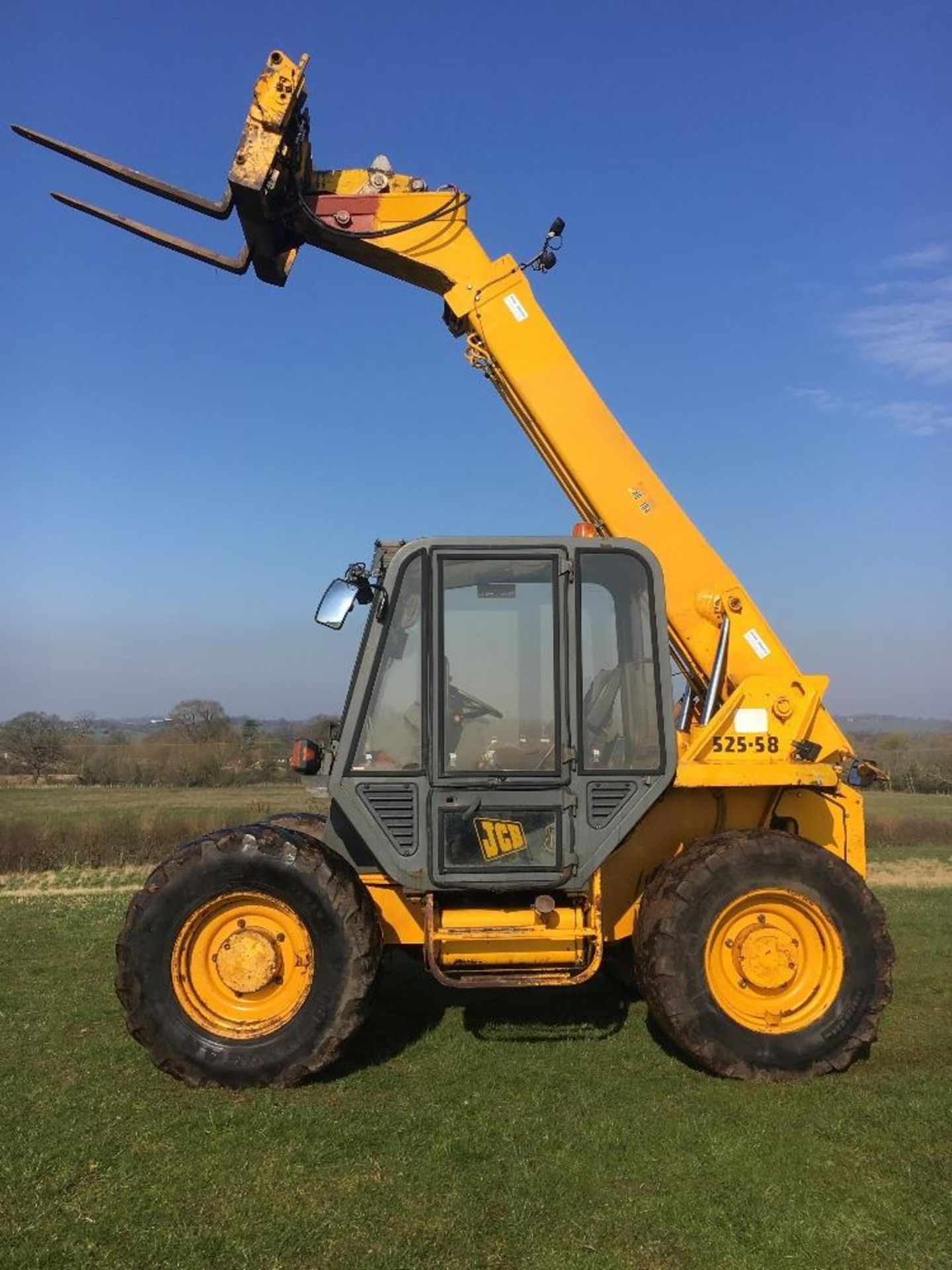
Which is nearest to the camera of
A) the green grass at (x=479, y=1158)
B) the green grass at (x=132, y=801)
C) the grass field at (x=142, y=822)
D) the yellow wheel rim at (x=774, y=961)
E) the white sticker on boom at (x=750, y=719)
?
the green grass at (x=479, y=1158)

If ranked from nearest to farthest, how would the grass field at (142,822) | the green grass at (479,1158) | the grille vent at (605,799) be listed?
the green grass at (479,1158)
the grille vent at (605,799)
the grass field at (142,822)

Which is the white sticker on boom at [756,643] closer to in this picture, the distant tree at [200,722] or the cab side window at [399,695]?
the cab side window at [399,695]

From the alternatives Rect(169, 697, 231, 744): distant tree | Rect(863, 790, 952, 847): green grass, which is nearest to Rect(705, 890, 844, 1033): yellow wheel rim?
Rect(863, 790, 952, 847): green grass

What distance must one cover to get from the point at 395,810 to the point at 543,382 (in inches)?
113

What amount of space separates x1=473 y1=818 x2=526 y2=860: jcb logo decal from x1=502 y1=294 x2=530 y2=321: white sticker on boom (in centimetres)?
320

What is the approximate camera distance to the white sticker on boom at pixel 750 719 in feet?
19.7

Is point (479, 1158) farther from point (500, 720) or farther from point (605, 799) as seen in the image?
point (500, 720)

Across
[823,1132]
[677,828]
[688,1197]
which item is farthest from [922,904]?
[688,1197]

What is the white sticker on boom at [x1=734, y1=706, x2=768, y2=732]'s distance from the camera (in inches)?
237

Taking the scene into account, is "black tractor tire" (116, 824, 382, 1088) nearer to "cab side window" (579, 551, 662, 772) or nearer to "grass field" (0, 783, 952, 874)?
"cab side window" (579, 551, 662, 772)

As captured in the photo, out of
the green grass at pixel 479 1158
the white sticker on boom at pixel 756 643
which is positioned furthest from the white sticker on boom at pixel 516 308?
the green grass at pixel 479 1158

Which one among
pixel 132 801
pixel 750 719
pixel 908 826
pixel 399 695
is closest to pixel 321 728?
pixel 399 695

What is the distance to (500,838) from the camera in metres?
5.55

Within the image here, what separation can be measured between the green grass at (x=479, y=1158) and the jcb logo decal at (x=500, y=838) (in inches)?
45.9
